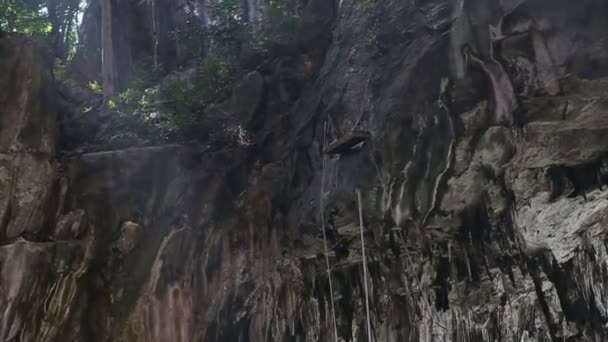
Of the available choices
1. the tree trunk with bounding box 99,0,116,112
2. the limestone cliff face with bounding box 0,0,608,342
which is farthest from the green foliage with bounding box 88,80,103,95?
the limestone cliff face with bounding box 0,0,608,342

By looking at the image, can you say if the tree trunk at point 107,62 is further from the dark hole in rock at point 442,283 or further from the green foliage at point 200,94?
the dark hole in rock at point 442,283

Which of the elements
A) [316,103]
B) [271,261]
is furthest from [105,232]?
[316,103]

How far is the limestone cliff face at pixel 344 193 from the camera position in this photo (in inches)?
185

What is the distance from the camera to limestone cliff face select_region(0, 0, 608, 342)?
15.4ft

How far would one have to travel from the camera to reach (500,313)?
24.7ft

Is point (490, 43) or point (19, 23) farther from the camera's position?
point (19, 23)

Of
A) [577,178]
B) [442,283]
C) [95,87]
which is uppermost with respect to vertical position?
[95,87]

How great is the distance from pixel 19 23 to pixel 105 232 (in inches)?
149

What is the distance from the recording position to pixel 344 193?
17.4 ft

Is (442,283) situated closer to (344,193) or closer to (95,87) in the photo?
(344,193)

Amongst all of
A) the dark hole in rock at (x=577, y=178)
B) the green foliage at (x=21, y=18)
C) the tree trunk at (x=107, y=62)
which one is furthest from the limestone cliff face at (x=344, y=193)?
the green foliage at (x=21, y=18)

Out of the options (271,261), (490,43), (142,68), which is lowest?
(271,261)

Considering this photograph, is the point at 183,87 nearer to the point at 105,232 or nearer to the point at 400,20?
the point at 105,232

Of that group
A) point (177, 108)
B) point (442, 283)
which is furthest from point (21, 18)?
point (442, 283)
